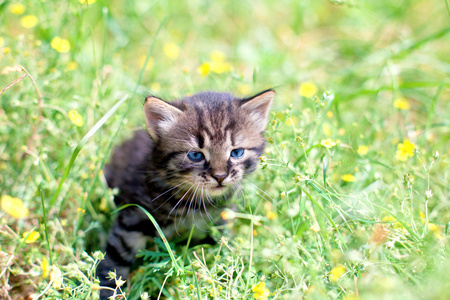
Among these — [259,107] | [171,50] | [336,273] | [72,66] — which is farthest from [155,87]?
[336,273]

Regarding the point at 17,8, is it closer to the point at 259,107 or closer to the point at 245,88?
the point at 245,88

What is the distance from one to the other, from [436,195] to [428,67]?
2307mm

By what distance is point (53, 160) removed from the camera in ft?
10.4

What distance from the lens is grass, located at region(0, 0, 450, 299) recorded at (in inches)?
79.4

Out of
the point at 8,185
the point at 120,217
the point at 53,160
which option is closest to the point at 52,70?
the point at 53,160

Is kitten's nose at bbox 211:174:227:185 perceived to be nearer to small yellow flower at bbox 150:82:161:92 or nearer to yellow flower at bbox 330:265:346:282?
yellow flower at bbox 330:265:346:282

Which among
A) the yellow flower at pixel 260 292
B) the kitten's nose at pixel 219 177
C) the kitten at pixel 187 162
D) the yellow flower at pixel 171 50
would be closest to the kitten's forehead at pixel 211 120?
the kitten at pixel 187 162

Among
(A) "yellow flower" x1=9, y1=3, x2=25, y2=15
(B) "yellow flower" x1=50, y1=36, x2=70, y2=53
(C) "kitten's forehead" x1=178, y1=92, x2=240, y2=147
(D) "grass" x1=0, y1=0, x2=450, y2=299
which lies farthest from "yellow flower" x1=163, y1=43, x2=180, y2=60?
(C) "kitten's forehead" x1=178, y1=92, x2=240, y2=147

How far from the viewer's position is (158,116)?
2.52 meters

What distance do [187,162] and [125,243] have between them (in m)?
0.73

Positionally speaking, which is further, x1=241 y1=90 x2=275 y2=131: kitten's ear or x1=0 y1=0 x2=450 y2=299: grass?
x1=241 y1=90 x2=275 y2=131: kitten's ear

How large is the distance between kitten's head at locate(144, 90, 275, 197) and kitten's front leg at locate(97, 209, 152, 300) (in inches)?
13.8

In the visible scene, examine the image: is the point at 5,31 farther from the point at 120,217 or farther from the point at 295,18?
the point at 295,18

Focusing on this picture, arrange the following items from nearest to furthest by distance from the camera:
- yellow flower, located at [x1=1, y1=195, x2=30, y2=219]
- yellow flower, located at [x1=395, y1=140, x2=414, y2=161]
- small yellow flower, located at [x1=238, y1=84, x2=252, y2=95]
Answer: yellow flower, located at [x1=1, y1=195, x2=30, y2=219] < yellow flower, located at [x1=395, y1=140, x2=414, y2=161] < small yellow flower, located at [x1=238, y1=84, x2=252, y2=95]
